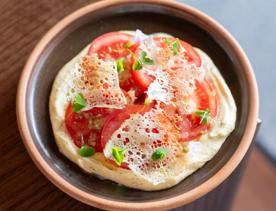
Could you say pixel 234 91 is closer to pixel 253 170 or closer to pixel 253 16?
pixel 253 16

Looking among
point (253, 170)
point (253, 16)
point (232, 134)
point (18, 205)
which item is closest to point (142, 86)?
point (232, 134)

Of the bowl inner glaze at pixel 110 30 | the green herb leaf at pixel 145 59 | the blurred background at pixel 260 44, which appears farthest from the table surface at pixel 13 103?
the blurred background at pixel 260 44

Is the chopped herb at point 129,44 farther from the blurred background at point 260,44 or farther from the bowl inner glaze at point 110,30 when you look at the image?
the blurred background at point 260,44

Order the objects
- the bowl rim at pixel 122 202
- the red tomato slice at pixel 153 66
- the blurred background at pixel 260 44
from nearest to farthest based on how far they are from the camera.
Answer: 1. the bowl rim at pixel 122 202
2. the red tomato slice at pixel 153 66
3. the blurred background at pixel 260 44

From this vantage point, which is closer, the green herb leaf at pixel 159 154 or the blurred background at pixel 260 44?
the green herb leaf at pixel 159 154

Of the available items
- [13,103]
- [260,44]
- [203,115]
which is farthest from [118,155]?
[260,44]

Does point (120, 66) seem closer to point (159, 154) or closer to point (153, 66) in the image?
point (153, 66)
